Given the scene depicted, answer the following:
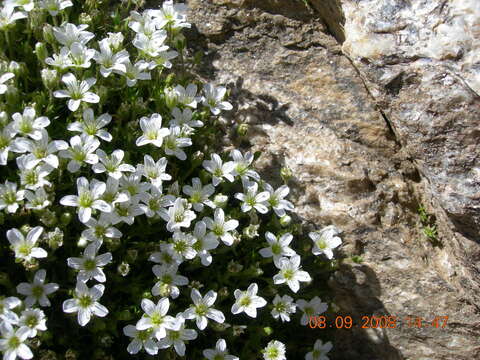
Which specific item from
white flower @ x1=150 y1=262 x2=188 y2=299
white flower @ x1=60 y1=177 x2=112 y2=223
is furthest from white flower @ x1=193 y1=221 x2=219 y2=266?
white flower @ x1=60 y1=177 x2=112 y2=223

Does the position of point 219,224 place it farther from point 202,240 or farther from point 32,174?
point 32,174

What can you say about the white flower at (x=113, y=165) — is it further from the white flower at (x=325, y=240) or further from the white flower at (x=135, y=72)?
the white flower at (x=325, y=240)

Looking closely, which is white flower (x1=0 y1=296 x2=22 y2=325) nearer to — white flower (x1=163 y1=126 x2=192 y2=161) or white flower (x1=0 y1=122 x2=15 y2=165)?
white flower (x1=0 y1=122 x2=15 y2=165)

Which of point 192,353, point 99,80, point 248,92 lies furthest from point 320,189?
point 99,80

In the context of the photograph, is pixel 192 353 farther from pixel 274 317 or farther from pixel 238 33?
pixel 238 33

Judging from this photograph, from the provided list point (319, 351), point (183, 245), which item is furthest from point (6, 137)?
point (319, 351)
